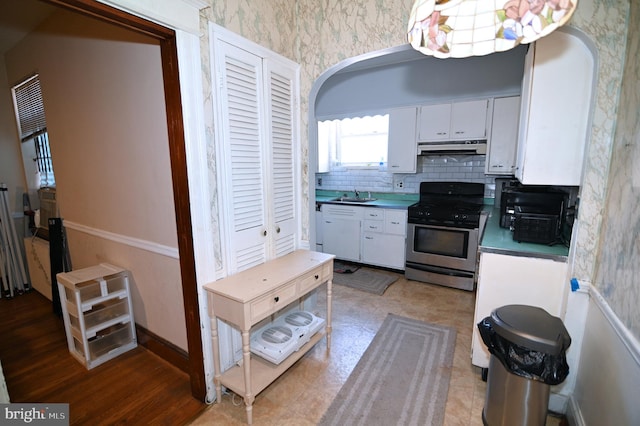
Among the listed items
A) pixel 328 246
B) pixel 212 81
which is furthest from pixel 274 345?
pixel 328 246

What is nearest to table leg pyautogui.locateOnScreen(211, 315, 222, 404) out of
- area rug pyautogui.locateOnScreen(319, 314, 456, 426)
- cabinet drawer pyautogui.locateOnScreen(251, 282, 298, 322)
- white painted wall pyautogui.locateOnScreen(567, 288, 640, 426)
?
cabinet drawer pyautogui.locateOnScreen(251, 282, 298, 322)

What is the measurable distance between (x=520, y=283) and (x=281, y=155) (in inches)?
71.1

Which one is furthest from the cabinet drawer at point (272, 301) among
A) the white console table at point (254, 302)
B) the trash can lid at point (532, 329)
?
the trash can lid at point (532, 329)

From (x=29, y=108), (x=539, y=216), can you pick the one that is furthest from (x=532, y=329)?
(x=29, y=108)

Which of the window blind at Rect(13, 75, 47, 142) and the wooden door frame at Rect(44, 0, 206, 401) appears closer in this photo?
the wooden door frame at Rect(44, 0, 206, 401)

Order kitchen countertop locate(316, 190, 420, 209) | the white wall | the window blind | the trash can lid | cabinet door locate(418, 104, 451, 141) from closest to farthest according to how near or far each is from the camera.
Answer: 1. the trash can lid
2. the white wall
3. the window blind
4. cabinet door locate(418, 104, 451, 141)
5. kitchen countertop locate(316, 190, 420, 209)

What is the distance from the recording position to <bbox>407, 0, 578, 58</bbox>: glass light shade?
39.0 inches

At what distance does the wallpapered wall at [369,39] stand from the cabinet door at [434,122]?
6.39 feet

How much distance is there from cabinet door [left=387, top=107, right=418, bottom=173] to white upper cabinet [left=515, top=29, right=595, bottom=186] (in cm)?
205

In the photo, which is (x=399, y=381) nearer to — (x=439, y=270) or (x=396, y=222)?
(x=439, y=270)

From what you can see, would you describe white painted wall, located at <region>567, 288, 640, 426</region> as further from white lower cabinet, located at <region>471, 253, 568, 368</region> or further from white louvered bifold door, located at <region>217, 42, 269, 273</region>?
white louvered bifold door, located at <region>217, 42, 269, 273</region>

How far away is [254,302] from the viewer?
1506mm

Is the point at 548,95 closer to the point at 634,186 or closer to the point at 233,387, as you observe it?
the point at 634,186

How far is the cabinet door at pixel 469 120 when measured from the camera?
326cm
